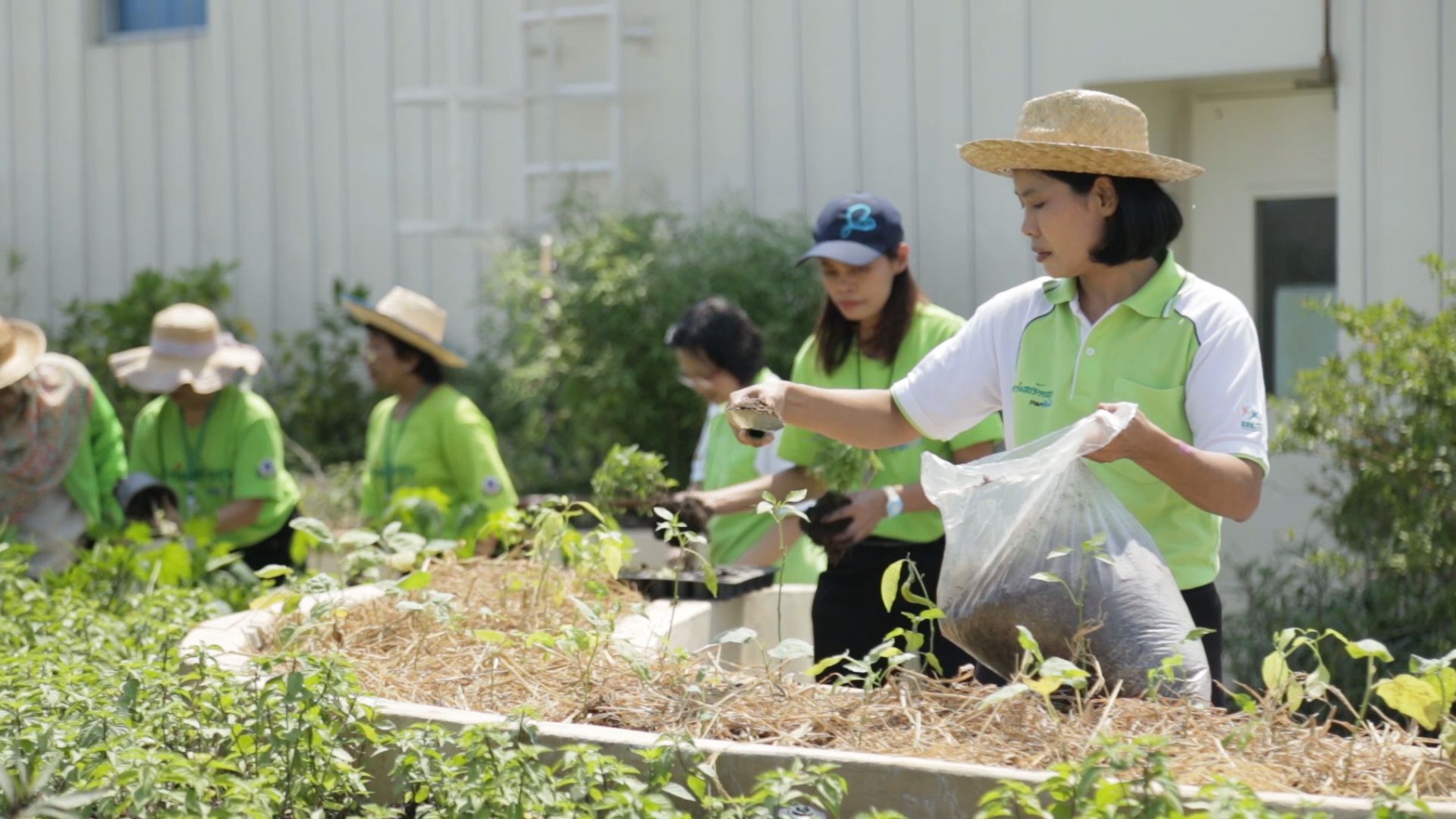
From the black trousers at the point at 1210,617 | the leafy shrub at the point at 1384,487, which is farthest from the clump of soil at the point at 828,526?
the leafy shrub at the point at 1384,487

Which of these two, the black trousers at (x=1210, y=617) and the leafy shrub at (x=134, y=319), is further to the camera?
the leafy shrub at (x=134, y=319)

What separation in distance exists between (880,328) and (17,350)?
266cm

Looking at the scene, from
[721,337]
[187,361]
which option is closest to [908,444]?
[721,337]

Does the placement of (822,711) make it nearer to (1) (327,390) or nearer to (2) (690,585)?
(2) (690,585)

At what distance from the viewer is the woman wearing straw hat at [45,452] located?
511 centimetres

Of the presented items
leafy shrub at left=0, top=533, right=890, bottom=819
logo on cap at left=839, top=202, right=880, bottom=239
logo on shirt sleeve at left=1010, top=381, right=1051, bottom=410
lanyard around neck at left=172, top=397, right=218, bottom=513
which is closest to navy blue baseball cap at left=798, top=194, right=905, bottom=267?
logo on cap at left=839, top=202, right=880, bottom=239

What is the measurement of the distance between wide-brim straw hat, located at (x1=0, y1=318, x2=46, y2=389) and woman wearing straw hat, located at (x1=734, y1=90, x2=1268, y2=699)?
2.78m

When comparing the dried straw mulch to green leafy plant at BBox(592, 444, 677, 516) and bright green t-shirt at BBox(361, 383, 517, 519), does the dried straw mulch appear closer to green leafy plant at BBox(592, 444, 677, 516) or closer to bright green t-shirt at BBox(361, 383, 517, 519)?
green leafy plant at BBox(592, 444, 677, 516)

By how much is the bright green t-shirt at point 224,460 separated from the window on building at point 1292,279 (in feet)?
12.9

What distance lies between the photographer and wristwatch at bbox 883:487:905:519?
408 centimetres

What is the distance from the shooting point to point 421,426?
5840 mm

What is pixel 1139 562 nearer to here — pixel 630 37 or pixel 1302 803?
pixel 1302 803

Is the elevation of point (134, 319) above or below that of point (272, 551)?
above

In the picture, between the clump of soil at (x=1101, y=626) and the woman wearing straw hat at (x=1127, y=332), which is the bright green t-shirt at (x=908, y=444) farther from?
the clump of soil at (x=1101, y=626)
